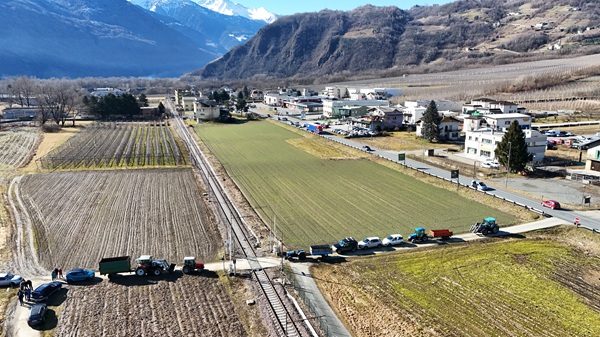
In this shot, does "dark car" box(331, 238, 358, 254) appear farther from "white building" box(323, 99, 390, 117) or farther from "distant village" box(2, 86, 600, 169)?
"white building" box(323, 99, 390, 117)

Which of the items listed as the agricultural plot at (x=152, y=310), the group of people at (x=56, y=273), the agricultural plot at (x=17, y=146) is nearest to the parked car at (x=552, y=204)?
the agricultural plot at (x=152, y=310)

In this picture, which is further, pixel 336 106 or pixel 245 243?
pixel 336 106

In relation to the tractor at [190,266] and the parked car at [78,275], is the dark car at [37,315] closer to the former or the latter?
the parked car at [78,275]

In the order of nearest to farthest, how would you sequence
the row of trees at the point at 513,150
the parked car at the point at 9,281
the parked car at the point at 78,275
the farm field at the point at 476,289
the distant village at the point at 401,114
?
the farm field at the point at 476,289 < the parked car at the point at 9,281 < the parked car at the point at 78,275 < the row of trees at the point at 513,150 < the distant village at the point at 401,114

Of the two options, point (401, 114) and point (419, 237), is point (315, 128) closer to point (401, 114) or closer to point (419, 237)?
point (401, 114)

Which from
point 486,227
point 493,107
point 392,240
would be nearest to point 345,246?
point 392,240

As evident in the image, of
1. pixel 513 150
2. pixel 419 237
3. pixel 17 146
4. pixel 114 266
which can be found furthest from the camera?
pixel 17 146
